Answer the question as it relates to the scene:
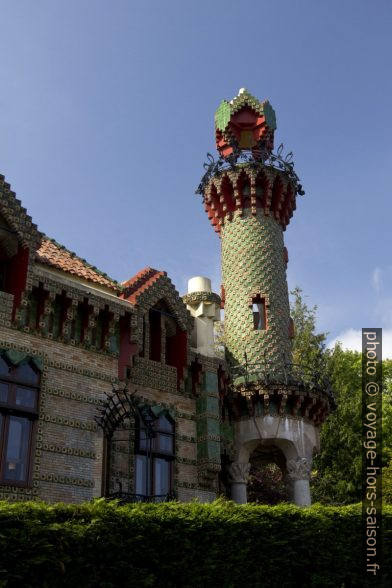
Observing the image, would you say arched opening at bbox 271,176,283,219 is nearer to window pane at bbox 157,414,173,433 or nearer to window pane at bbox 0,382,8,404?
window pane at bbox 157,414,173,433

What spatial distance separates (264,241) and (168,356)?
6374 mm

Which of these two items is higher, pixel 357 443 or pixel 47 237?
pixel 47 237

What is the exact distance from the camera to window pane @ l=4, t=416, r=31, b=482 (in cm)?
1362

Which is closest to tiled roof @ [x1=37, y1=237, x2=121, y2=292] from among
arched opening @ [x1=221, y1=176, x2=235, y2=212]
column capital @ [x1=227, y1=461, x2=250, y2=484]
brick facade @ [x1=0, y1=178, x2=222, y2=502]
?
brick facade @ [x1=0, y1=178, x2=222, y2=502]

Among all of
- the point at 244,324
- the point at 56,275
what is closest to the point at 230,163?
the point at 244,324

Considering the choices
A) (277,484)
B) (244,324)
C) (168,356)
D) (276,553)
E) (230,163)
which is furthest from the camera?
(277,484)

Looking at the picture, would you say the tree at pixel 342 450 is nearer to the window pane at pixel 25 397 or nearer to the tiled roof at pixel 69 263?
the tiled roof at pixel 69 263

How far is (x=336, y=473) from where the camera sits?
3055 centimetres

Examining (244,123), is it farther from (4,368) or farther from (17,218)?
(4,368)

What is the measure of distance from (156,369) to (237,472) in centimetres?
480

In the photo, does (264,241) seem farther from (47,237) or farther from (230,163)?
(47,237)

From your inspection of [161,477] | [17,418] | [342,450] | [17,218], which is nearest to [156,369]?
[161,477]

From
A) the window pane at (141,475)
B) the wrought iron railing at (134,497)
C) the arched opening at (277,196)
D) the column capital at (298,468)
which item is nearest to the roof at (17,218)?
the window pane at (141,475)

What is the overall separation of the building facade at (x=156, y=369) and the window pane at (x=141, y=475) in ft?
0.09
